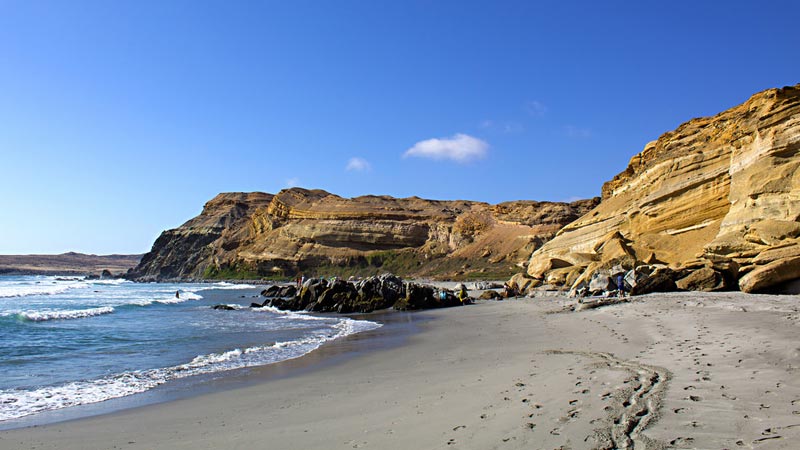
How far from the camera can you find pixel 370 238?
80.9m

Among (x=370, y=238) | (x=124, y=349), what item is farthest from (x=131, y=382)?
(x=370, y=238)

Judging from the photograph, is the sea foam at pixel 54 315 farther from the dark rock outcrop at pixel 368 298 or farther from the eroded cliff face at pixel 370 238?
the eroded cliff face at pixel 370 238

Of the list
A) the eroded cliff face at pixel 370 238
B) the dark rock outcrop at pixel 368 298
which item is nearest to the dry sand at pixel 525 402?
the dark rock outcrop at pixel 368 298

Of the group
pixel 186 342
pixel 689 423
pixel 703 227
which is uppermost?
pixel 703 227

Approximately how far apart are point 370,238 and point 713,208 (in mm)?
60191

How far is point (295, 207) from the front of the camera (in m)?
90.8

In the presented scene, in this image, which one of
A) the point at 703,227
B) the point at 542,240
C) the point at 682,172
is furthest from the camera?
the point at 542,240

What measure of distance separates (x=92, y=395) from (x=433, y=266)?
62153mm

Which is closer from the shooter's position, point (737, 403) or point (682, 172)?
point (737, 403)

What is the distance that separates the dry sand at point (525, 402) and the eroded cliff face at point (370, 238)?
153ft

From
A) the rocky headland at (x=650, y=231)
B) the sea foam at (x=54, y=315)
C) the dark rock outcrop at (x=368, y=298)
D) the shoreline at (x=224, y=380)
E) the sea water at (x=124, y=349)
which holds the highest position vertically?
the rocky headland at (x=650, y=231)

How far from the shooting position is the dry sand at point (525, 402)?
4.69 metres

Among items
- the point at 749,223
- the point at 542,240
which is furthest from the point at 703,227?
the point at 542,240

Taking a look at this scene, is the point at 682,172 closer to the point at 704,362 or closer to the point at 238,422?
the point at 704,362
